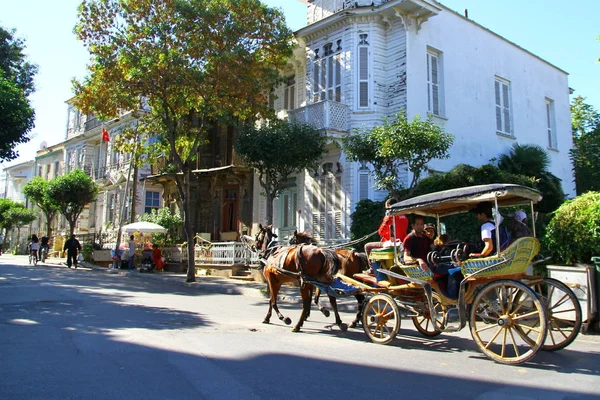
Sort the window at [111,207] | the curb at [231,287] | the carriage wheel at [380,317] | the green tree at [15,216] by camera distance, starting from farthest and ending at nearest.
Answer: the green tree at [15,216] < the window at [111,207] < the curb at [231,287] < the carriage wheel at [380,317]

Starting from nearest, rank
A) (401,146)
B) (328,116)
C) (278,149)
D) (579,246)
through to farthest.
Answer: (579,246)
(401,146)
(278,149)
(328,116)

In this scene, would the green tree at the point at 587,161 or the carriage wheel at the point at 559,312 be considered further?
the green tree at the point at 587,161

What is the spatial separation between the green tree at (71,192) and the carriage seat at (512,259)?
102 ft

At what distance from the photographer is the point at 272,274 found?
30.8 feet

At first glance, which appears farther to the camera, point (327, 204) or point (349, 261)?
point (327, 204)

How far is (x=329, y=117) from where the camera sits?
1847 centimetres

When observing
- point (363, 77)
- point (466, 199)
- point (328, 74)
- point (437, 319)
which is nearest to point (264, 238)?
point (437, 319)

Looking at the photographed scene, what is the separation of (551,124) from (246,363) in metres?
23.9

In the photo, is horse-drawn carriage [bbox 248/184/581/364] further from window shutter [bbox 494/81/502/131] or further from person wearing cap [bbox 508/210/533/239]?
window shutter [bbox 494/81/502/131]

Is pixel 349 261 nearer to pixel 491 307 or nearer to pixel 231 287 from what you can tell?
pixel 491 307

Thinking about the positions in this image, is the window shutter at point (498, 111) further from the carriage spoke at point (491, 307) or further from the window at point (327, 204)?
the carriage spoke at point (491, 307)

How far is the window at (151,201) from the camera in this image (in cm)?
3350

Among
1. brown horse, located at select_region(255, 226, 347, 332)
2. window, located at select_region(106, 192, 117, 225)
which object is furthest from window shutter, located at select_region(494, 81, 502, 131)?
window, located at select_region(106, 192, 117, 225)

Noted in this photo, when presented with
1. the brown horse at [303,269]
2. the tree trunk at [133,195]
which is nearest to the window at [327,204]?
the brown horse at [303,269]
